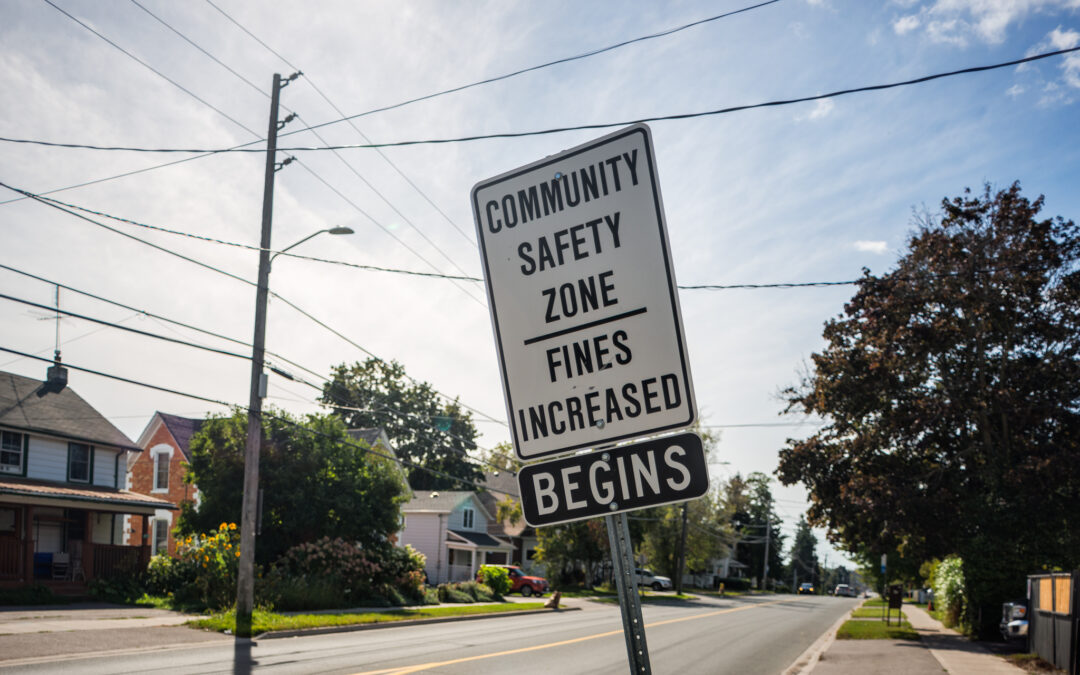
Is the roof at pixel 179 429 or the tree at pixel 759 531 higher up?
the roof at pixel 179 429

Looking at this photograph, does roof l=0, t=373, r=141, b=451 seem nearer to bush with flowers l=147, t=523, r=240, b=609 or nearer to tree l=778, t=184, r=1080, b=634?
bush with flowers l=147, t=523, r=240, b=609

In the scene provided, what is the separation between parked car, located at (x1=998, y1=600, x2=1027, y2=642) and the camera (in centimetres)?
2062

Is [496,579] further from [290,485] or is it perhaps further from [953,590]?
[953,590]

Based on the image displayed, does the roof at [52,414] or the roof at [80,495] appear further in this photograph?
the roof at [52,414]

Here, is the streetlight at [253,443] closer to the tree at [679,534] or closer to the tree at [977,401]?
the tree at [977,401]

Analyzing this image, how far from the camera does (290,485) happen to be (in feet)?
92.5

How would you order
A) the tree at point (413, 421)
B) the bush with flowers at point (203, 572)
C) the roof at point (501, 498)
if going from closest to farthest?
the bush with flowers at point (203, 572)
the roof at point (501, 498)
the tree at point (413, 421)

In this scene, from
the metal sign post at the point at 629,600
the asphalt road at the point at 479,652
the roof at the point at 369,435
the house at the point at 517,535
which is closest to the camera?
the metal sign post at the point at 629,600

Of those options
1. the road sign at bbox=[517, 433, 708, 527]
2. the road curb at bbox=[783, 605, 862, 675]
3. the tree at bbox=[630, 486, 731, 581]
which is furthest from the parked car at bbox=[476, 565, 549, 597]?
the road sign at bbox=[517, 433, 708, 527]

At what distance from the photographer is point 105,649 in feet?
48.4

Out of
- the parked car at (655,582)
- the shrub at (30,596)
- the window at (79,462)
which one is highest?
the window at (79,462)

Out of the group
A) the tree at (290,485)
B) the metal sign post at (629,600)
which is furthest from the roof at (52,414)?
the metal sign post at (629,600)

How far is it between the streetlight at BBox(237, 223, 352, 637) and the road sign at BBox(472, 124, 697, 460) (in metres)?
16.9

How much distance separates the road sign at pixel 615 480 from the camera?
2.30 meters
